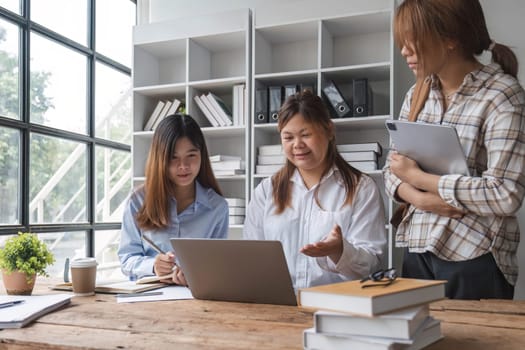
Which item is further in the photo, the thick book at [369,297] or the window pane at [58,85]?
the window pane at [58,85]

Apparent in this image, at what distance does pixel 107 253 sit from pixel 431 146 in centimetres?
347

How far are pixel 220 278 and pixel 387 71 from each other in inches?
90.9

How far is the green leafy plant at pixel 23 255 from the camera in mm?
1667

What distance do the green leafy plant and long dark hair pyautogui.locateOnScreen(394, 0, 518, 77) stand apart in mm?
1315

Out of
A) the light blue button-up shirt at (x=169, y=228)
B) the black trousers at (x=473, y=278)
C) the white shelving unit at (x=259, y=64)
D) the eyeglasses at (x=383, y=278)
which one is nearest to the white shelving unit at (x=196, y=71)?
the white shelving unit at (x=259, y=64)

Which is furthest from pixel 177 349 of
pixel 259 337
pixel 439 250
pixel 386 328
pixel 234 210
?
pixel 234 210

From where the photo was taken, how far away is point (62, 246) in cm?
392

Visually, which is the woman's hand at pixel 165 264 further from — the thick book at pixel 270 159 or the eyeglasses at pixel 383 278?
the thick book at pixel 270 159

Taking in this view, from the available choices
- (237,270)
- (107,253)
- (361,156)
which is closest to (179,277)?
(237,270)

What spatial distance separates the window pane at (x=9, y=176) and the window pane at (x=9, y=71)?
143 mm

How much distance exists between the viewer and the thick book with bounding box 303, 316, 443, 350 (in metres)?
0.88

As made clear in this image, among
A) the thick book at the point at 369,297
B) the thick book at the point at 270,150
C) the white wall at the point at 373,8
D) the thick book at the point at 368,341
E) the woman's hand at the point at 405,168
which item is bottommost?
the thick book at the point at 368,341

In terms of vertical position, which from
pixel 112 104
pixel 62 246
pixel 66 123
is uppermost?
pixel 112 104

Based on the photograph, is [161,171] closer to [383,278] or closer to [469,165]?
[469,165]
